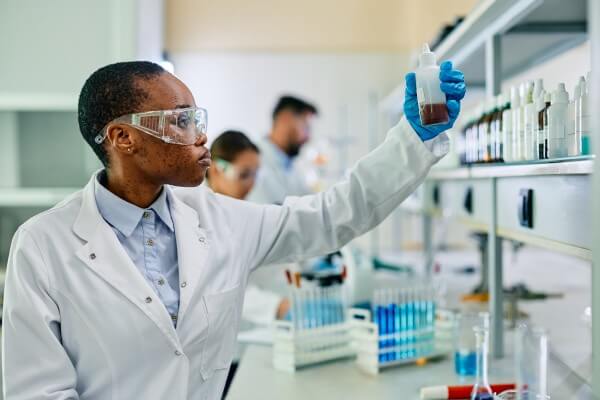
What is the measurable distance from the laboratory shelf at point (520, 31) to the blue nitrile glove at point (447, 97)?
475mm

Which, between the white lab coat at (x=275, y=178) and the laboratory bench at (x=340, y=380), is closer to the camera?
the laboratory bench at (x=340, y=380)

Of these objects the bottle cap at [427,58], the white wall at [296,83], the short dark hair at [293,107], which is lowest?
the bottle cap at [427,58]

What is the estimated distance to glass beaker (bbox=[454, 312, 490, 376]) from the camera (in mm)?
1604

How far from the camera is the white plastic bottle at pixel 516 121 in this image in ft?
5.06

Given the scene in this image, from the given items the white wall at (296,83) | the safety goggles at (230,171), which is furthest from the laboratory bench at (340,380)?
the white wall at (296,83)

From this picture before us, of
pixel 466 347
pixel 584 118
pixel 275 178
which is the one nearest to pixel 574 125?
pixel 584 118

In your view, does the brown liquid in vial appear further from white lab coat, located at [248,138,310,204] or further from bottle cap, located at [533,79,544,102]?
white lab coat, located at [248,138,310,204]

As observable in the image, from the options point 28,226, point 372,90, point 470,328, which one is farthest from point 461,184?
point 372,90

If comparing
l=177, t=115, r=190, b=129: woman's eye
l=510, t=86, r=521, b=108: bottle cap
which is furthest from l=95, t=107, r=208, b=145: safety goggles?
l=510, t=86, r=521, b=108: bottle cap

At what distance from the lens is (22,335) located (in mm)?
1087

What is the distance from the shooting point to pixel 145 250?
127 cm

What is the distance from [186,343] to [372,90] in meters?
5.48

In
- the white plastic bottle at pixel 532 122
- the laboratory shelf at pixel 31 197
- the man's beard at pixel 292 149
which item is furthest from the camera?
the man's beard at pixel 292 149

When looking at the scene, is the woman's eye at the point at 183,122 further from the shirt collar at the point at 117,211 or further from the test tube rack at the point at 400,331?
the test tube rack at the point at 400,331
